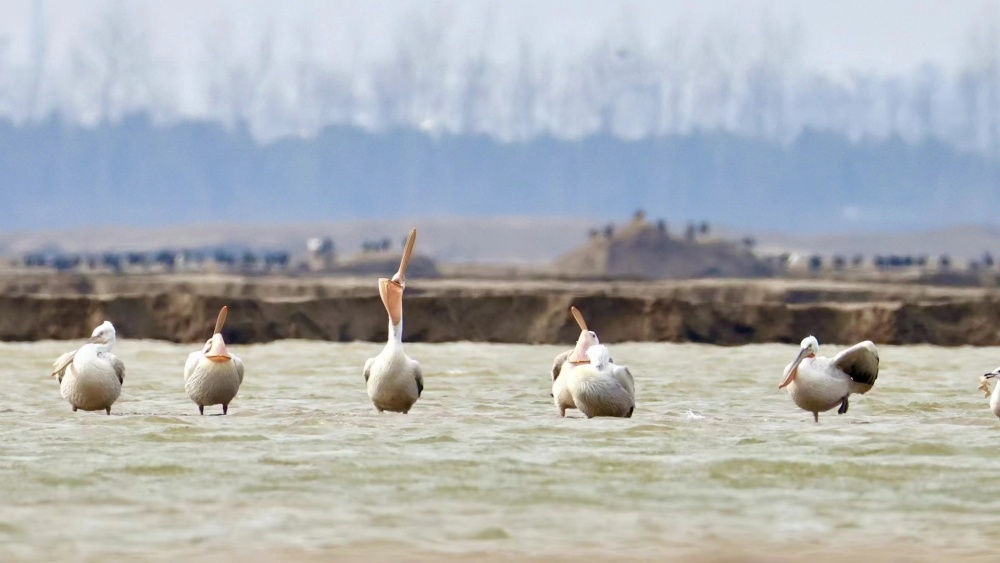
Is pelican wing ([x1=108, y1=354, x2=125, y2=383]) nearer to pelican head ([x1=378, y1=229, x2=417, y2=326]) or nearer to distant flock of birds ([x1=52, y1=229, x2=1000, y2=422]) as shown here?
distant flock of birds ([x1=52, y1=229, x2=1000, y2=422])

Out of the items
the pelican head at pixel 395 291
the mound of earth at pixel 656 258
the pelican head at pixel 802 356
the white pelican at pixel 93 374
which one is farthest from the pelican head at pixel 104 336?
the mound of earth at pixel 656 258

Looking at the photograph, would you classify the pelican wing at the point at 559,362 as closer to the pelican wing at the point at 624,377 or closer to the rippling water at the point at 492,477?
the rippling water at the point at 492,477

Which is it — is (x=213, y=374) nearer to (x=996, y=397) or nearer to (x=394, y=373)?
(x=394, y=373)

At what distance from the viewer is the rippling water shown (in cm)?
921

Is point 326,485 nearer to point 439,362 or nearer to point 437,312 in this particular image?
point 439,362

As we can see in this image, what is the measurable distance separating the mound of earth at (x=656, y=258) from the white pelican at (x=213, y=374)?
168ft

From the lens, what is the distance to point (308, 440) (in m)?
13.4

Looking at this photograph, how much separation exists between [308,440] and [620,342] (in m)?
15.7

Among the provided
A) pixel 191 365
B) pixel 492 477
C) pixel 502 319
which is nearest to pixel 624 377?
pixel 492 477

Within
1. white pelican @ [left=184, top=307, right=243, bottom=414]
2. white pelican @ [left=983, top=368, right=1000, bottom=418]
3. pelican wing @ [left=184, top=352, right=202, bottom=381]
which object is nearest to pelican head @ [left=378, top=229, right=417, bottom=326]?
white pelican @ [left=184, top=307, right=243, bottom=414]

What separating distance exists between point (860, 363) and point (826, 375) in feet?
1.15

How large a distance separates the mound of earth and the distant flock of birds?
51.2 m

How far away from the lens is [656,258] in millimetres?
68125

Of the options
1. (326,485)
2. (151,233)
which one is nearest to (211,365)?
(326,485)
